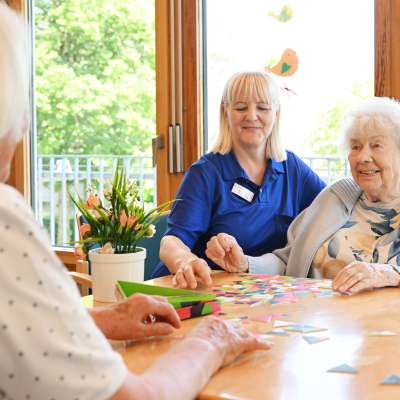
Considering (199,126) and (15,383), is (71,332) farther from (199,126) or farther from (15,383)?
(199,126)

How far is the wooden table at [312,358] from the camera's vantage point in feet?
2.43

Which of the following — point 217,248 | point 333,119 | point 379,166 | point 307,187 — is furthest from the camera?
point 333,119

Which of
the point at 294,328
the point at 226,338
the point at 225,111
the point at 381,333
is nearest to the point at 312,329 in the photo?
the point at 294,328

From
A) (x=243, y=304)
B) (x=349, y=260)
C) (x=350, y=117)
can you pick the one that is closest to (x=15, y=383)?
(x=243, y=304)

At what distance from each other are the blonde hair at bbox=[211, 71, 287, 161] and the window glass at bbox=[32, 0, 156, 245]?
108 centimetres

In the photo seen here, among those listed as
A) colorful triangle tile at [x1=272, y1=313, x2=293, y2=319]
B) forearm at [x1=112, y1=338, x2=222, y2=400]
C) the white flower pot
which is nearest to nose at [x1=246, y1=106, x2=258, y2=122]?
the white flower pot

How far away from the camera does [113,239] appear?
137 centimetres

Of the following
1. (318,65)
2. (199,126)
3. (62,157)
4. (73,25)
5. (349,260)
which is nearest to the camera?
(349,260)

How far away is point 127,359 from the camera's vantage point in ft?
2.95

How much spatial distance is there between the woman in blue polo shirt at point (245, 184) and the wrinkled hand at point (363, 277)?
0.66 meters

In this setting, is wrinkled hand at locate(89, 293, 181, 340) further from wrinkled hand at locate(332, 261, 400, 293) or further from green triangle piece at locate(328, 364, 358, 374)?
wrinkled hand at locate(332, 261, 400, 293)

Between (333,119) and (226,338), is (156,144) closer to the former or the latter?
(333,119)

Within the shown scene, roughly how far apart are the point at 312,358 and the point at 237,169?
132cm

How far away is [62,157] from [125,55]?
121 centimetres
